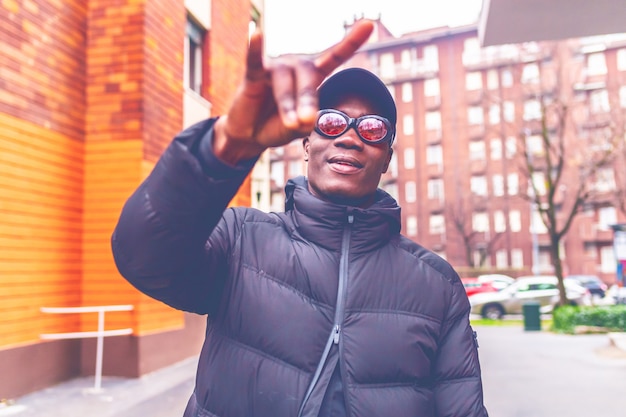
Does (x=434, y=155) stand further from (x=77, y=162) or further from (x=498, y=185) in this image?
(x=77, y=162)

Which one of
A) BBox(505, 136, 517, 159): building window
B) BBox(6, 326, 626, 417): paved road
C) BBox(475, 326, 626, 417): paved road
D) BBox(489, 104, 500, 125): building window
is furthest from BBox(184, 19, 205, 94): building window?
BBox(489, 104, 500, 125): building window

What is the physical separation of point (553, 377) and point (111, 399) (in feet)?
21.5

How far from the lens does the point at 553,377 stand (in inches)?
346

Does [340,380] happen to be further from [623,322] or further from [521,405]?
[623,322]

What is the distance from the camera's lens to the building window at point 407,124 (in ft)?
167

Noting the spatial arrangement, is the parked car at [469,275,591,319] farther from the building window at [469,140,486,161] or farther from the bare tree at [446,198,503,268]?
the building window at [469,140,486,161]

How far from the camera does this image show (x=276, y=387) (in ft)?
5.11

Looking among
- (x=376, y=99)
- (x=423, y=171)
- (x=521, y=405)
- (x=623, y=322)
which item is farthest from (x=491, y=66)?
(x=376, y=99)

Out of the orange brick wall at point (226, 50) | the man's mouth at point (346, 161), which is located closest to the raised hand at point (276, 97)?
the man's mouth at point (346, 161)

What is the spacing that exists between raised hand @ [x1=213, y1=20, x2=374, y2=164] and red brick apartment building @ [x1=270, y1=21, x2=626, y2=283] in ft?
133

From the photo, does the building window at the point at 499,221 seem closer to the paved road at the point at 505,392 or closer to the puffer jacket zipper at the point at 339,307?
the paved road at the point at 505,392

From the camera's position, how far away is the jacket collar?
1.75m

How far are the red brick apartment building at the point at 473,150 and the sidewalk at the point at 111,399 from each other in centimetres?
3530

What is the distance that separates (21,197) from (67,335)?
6.09 feet
